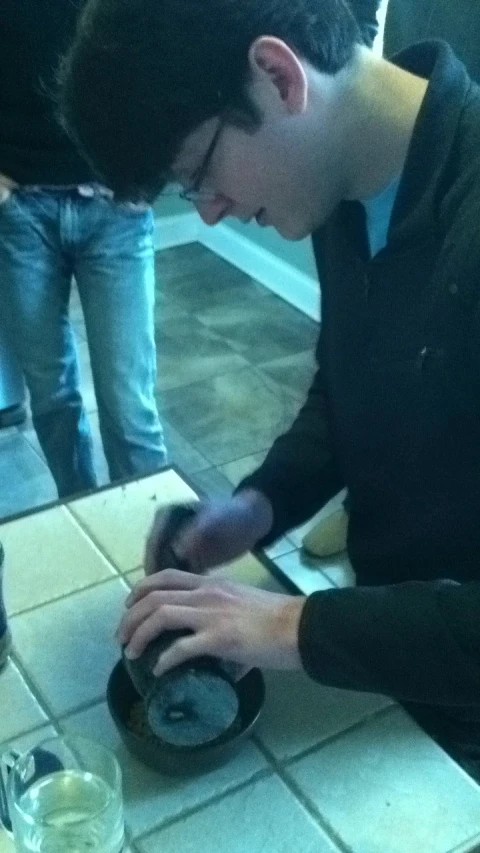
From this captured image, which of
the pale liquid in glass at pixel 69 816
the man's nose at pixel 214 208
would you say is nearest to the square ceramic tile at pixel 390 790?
the pale liquid in glass at pixel 69 816

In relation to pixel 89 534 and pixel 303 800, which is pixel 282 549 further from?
pixel 303 800

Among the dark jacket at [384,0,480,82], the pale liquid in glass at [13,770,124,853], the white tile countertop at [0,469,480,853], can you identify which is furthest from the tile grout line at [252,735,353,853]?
the dark jacket at [384,0,480,82]

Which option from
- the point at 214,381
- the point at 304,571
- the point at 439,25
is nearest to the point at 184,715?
the point at 439,25

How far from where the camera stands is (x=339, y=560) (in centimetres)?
199

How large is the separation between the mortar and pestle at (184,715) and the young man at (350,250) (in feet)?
0.05

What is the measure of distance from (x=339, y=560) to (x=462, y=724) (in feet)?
3.40

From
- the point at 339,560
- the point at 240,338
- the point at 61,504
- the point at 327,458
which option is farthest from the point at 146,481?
the point at 240,338

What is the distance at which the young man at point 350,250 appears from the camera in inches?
28.7

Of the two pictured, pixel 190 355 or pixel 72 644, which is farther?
pixel 190 355

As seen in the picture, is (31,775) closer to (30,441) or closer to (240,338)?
(30,441)

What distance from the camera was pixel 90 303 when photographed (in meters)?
1.67

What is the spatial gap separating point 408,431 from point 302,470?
0.19m

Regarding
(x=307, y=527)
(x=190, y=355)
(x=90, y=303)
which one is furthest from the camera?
(x=190, y=355)

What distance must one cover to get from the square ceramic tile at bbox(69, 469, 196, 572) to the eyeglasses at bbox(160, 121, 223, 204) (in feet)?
1.03
